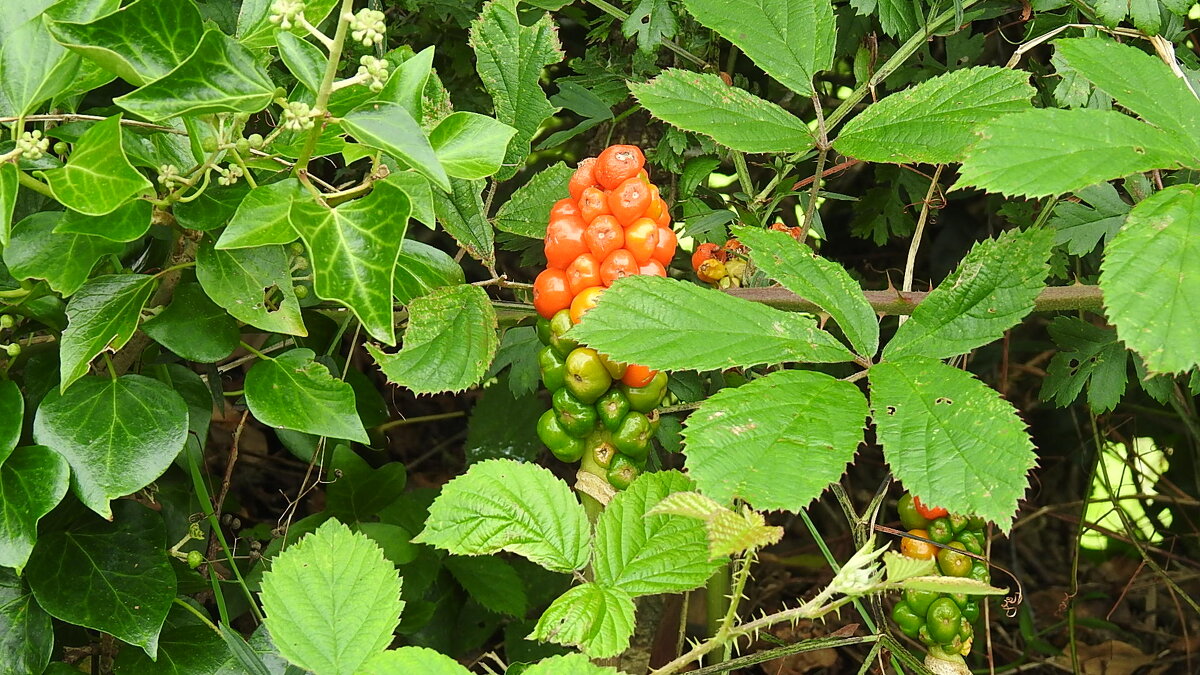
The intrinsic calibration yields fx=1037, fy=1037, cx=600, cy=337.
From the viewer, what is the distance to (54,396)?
3.49 ft

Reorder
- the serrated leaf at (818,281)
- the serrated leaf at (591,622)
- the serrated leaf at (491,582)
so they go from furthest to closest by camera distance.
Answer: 1. the serrated leaf at (491,582)
2. the serrated leaf at (818,281)
3. the serrated leaf at (591,622)

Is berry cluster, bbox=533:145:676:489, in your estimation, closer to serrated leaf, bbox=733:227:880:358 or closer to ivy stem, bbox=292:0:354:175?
serrated leaf, bbox=733:227:880:358

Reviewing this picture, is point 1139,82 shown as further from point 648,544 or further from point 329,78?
point 329,78

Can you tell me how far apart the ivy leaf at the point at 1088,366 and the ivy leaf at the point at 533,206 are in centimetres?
78

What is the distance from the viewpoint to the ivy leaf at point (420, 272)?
1.20 meters

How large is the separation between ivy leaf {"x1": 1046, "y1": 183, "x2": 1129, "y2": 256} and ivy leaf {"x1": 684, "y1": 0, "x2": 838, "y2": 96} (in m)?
0.43

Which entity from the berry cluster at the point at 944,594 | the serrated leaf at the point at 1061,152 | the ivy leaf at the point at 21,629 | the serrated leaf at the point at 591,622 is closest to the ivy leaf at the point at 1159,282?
the serrated leaf at the point at 1061,152

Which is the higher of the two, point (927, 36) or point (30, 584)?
point (927, 36)

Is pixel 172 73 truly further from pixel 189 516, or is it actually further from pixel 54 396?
pixel 189 516

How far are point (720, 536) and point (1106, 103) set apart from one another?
820 millimetres

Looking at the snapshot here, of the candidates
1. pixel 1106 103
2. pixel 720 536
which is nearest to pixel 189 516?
pixel 720 536

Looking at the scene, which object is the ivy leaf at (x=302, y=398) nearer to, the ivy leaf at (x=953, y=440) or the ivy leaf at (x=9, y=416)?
the ivy leaf at (x=9, y=416)

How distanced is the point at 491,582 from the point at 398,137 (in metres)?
1.09

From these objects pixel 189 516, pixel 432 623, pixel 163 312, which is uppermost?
pixel 163 312
